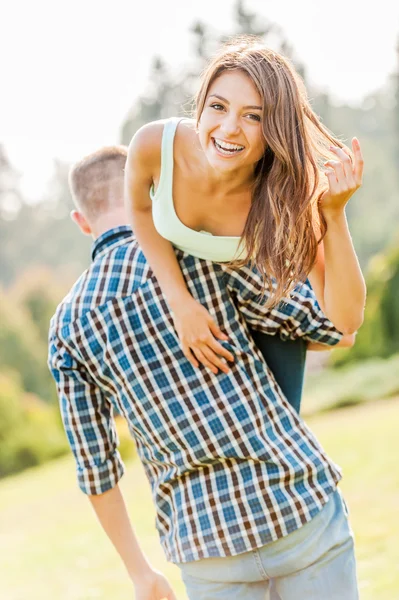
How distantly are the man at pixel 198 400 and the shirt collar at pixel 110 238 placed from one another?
25 mm

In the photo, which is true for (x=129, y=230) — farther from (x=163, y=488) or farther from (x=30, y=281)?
(x=30, y=281)

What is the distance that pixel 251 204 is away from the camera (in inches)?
75.5

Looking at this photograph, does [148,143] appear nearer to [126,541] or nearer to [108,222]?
[108,222]

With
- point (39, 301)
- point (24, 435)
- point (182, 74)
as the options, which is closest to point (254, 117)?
point (24, 435)

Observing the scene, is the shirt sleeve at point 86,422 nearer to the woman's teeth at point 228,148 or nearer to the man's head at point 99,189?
the man's head at point 99,189

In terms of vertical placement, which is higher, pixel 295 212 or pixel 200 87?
pixel 200 87

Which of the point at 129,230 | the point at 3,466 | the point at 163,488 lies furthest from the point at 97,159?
the point at 3,466

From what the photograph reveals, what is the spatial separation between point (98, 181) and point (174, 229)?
45 cm

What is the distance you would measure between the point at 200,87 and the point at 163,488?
3.08 feet

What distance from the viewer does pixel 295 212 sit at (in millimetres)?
1812

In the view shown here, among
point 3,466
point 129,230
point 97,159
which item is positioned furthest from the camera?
point 3,466

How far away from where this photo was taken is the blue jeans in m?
1.91

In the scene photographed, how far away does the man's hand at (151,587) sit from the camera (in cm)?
223

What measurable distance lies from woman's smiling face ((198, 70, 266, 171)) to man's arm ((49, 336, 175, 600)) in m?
0.57
